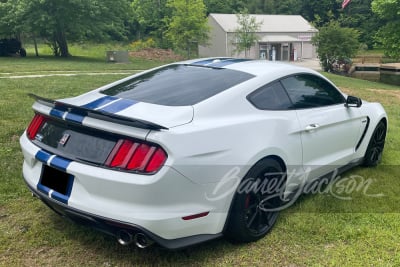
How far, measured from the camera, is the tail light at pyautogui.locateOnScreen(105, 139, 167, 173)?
251cm

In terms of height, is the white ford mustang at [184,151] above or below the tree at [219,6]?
below

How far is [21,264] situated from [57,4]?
2662 cm

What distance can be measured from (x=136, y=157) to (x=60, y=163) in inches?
23.9

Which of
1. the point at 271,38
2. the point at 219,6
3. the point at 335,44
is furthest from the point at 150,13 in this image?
the point at 335,44

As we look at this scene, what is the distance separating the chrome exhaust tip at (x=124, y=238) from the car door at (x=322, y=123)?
177 cm

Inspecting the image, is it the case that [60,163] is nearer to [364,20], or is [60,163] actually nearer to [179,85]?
[179,85]

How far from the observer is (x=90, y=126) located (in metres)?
2.70

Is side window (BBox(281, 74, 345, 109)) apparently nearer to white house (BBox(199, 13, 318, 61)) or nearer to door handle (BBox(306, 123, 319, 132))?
door handle (BBox(306, 123, 319, 132))

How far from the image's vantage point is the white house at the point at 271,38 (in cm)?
4491

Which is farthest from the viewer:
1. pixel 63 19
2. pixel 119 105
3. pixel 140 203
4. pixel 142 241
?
pixel 63 19

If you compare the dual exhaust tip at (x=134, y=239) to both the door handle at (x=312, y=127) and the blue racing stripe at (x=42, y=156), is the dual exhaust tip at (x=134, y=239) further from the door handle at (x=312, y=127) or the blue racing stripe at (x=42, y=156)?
the door handle at (x=312, y=127)

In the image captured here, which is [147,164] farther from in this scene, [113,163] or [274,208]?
[274,208]

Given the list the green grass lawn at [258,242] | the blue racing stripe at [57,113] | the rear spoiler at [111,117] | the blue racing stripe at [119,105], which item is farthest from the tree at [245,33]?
the rear spoiler at [111,117]

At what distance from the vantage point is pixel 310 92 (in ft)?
12.8
